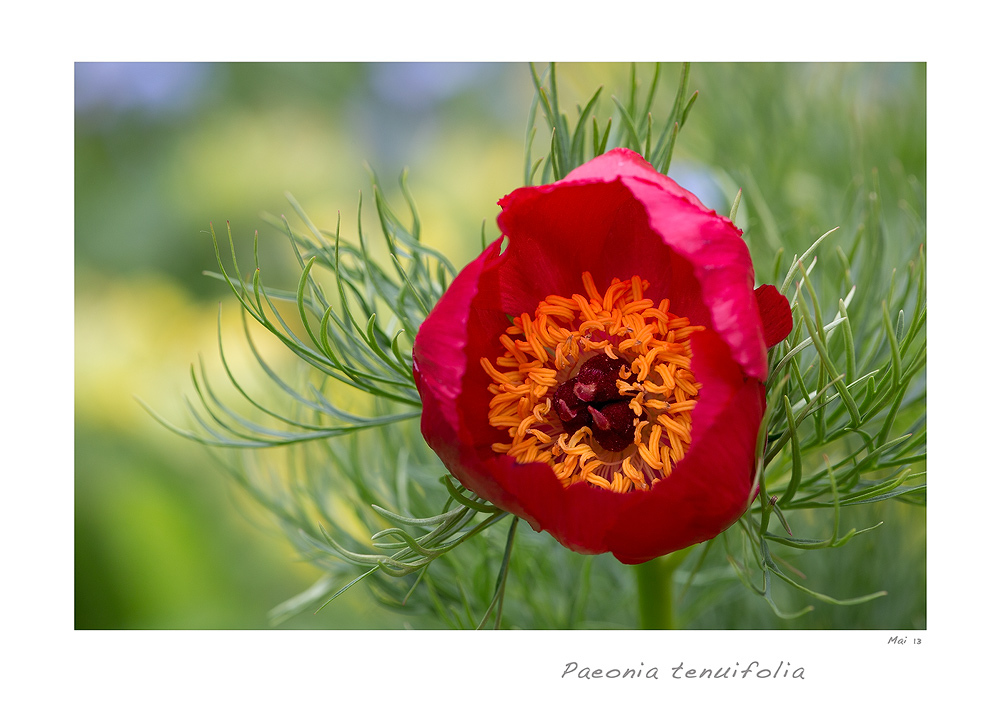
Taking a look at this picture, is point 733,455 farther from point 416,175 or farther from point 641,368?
point 416,175

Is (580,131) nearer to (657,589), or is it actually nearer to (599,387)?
(599,387)

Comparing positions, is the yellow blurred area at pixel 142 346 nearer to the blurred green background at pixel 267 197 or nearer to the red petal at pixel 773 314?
the blurred green background at pixel 267 197

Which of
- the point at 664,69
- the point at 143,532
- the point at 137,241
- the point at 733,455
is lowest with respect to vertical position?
the point at 143,532

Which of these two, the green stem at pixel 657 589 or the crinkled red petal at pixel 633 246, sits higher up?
the crinkled red petal at pixel 633 246

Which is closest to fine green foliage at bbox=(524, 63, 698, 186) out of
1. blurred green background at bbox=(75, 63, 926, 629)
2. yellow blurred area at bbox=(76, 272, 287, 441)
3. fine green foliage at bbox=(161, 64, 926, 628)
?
fine green foliage at bbox=(161, 64, 926, 628)

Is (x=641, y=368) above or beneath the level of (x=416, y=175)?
beneath

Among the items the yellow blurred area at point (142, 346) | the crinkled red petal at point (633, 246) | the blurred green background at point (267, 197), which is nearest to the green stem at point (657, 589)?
the crinkled red petal at point (633, 246)

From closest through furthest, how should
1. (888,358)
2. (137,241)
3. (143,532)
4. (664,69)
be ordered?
(888,358) < (664,69) < (143,532) < (137,241)
